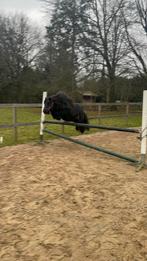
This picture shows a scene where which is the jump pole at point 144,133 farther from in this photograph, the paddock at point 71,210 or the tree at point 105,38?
the tree at point 105,38

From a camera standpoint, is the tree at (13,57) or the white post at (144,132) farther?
the tree at (13,57)

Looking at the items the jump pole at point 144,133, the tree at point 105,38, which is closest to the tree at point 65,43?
the tree at point 105,38

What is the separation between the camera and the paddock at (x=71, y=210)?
2.39 meters

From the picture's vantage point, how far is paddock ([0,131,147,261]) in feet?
7.83

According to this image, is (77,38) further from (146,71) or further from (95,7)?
(146,71)

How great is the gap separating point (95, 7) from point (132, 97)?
6.99 meters

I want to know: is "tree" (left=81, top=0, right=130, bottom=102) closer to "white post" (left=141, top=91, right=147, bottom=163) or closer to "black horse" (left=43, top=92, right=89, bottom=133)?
"black horse" (left=43, top=92, right=89, bottom=133)

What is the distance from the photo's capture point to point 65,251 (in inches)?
93.0

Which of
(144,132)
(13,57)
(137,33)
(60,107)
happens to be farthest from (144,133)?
(13,57)

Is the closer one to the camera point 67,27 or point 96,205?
point 96,205

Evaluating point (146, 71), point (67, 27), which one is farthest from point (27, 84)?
point (146, 71)

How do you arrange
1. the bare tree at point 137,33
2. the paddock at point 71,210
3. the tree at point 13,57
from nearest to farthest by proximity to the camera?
the paddock at point 71,210
the bare tree at point 137,33
the tree at point 13,57

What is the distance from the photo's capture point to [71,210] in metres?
3.04

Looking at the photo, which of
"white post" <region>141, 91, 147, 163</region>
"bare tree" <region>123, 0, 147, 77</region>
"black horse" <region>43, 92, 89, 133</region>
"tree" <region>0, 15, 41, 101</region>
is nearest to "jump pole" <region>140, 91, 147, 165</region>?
"white post" <region>141, 91, 147, 163</region>
